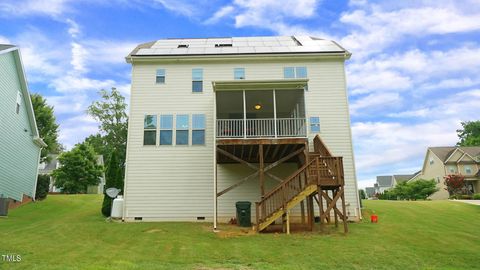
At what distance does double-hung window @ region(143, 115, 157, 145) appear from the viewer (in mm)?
15742

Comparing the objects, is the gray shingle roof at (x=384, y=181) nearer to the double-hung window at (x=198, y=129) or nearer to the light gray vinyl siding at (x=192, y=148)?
the light gray vinyl siding at (x=192, y=148)

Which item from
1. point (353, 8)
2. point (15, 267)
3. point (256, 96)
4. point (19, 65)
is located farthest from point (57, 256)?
point (353, 8)

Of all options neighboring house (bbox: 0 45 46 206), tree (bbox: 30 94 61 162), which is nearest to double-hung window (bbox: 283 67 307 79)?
neighboring house (bbox: 0 45 46 206)

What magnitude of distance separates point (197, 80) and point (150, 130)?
3.58 meters

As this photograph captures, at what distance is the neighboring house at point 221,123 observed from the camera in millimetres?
14820

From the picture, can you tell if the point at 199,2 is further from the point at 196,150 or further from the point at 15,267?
the point at 15,267

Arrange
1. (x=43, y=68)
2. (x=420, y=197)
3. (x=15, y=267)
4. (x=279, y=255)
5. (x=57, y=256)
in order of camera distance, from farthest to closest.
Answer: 1. (x=420, y=197)
2. (x=43, y=68)
3. (x=279, y=255)
4. (x=57, y=256)
5. (x=15, y=267)

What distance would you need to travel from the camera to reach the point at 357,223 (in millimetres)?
13969

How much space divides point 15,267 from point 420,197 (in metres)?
37.3

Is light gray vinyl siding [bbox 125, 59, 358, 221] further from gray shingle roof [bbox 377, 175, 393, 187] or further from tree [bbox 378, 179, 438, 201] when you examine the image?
gray shingle roof [bbox 377, 175, 393, 187]

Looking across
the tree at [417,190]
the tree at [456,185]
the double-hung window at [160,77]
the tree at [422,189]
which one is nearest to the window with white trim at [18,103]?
the double-hung window at [160,77]

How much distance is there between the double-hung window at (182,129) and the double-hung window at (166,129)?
1.17 feet

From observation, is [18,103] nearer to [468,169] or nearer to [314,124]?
[314,124]

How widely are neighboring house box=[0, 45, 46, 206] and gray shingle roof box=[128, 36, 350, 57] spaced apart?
23.5ft
